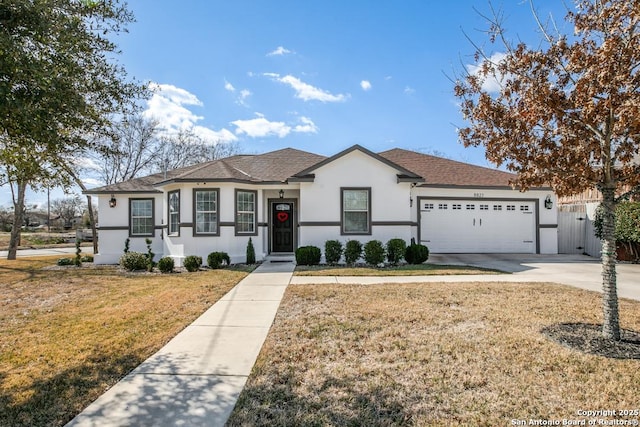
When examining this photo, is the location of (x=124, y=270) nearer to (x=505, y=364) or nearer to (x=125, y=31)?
(x=125, y=31)

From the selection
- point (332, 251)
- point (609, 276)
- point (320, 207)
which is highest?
point (320, 207)

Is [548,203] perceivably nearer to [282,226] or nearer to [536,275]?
[536,275]

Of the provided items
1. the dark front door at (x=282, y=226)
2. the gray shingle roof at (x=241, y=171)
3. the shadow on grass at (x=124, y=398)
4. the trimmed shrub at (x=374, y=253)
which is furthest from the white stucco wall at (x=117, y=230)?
the shadow on grass at (x=124, y=398)

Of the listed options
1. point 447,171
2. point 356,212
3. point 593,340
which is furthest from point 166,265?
point 447,171

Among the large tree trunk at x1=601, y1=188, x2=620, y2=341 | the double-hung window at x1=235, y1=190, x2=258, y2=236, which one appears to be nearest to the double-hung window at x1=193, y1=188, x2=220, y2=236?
the double-hung window at x1=235, y1=190, x2=258, y2=236

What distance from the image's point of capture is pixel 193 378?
3957 millimetres

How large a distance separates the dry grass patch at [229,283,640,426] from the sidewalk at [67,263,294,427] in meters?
0.22

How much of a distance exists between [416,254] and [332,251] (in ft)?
9.42

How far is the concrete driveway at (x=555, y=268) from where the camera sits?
361 inches

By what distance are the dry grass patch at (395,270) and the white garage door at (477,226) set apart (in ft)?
12.0

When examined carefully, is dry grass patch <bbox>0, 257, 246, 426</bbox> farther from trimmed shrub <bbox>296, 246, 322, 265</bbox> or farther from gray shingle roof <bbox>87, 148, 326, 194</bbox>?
gray shingle roof <bbox>87, 148, 326, 194</bbox>

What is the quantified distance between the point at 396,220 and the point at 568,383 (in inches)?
391

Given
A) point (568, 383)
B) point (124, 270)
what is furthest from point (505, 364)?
point (124, 270)

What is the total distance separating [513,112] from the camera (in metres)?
5.13
